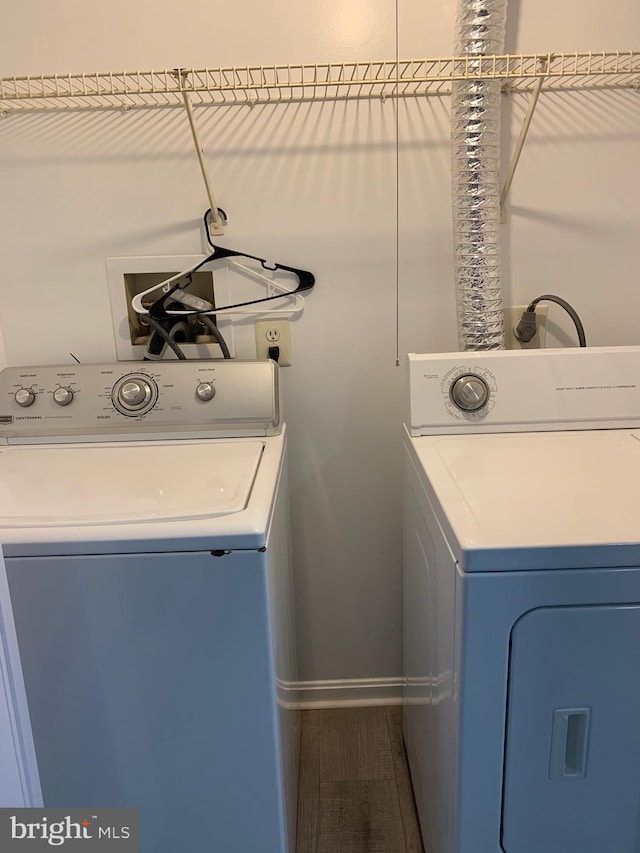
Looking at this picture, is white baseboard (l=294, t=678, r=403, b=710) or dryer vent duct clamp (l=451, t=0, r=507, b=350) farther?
white baseboard (l=294, t=678, r=403, b=710)

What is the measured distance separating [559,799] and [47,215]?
1.64 m

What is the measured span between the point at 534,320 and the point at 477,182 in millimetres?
396

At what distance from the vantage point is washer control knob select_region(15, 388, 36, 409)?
1.39 metres

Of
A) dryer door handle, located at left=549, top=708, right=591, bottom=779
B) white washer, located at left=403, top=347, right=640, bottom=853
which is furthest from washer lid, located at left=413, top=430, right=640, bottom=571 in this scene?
dryer door handle, located at left=549, top=708, right=591, bottom=779

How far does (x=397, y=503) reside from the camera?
1735 millimetres

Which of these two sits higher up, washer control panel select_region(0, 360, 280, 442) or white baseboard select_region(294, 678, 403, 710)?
washer control panel select_region(0, 360, 280, 442)

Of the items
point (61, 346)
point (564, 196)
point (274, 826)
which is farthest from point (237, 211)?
Result: point (274, 826)

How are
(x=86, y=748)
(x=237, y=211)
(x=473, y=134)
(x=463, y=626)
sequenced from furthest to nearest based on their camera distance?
(x=237, y=211)
(x=473, y=134)
(x=86, y=748)
(x=463, y=626)

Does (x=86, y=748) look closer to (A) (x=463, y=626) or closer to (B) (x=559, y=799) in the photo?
(A) (x=463, y=626)

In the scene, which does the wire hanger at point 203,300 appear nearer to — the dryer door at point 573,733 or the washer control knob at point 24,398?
the washer control knob at point 24,398

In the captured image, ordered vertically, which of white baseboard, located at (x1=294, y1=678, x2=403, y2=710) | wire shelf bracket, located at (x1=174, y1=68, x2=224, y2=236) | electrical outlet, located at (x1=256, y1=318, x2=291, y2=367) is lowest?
white baseboard, located at (x1=294, y1=678, x2=403, y2=710)

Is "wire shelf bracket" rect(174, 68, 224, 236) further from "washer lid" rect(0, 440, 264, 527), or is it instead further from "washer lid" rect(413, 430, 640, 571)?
"washer lid" rect(413, 430, 640, 571)

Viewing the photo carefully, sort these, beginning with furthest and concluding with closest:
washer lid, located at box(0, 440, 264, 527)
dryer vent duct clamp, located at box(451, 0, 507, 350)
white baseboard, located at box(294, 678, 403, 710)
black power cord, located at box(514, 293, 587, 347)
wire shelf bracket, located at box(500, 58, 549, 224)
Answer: white baseboard, located at box(294, 678, 403, 710) < black power cord, located at box(514, 293, 587, 347) < wire shelf bracket, located at box(500, 58, 549, 224) < dryer vent duct clamp, located at box(451, 0, 507, 350) < washer lid, located at box(0, 440, 264, 527)

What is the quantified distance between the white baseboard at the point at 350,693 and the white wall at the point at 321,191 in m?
0.74
